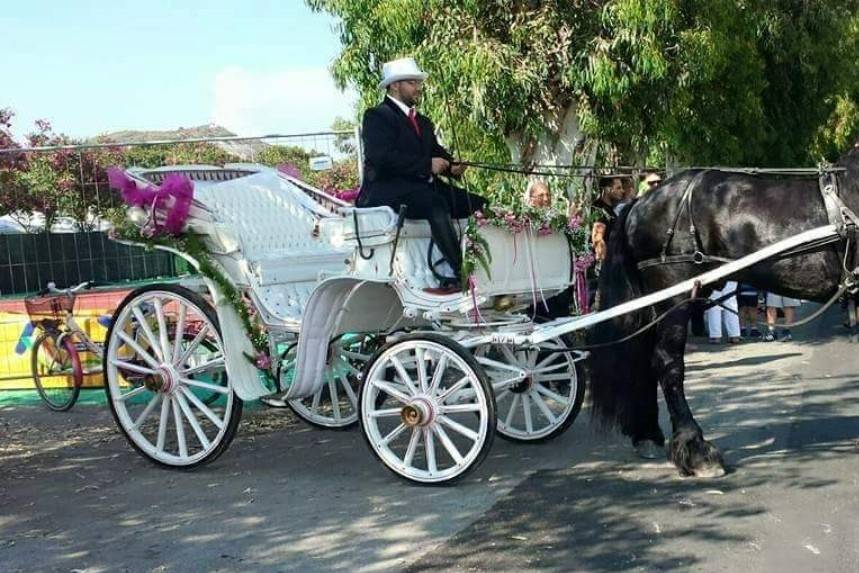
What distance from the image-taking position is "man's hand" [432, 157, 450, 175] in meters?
6.78

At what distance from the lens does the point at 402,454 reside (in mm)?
7188

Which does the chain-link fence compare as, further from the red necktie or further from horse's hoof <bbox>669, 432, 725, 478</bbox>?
horse's hoof <bbox>669, 432, 725, 478</bbox>

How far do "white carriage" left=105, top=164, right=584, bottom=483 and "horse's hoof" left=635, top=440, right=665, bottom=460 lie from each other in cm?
65

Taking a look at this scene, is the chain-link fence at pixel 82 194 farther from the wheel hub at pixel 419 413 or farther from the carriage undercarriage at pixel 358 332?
the wheel hub at pixel 419 413

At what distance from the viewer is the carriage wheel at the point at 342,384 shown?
776 cm

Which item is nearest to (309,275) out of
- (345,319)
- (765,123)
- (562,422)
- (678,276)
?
(345,319)

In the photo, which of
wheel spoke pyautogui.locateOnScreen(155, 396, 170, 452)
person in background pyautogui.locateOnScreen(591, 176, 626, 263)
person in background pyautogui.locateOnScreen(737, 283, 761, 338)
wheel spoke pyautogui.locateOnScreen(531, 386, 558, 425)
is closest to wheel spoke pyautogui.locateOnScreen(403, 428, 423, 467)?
wheel spoke pyautogui.locateOnScreen(531, 386, 558, 425)

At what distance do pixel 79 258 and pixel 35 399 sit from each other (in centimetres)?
518

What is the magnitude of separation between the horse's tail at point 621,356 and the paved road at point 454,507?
36 centimetres

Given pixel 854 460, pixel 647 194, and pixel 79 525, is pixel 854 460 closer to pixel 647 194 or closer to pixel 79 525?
pixel 647 194

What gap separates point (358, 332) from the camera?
725 cm

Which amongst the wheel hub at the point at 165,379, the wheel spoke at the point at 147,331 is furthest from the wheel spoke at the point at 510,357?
the wheel spoke at the point at 147,331

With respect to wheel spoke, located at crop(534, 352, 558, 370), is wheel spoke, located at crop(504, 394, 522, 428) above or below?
below

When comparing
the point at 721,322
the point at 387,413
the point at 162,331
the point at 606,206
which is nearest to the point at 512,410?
the point at 387,413
